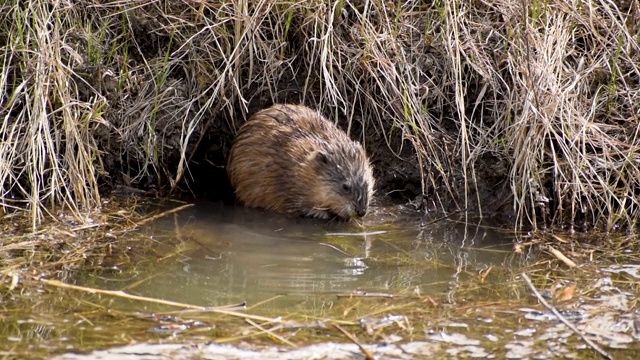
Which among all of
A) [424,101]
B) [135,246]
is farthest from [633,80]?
[135,246]

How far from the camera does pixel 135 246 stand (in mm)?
4715

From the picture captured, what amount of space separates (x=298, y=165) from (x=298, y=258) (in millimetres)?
1053

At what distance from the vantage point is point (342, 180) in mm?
5480

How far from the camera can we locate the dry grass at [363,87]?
528cm

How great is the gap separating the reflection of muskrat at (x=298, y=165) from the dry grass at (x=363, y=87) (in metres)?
0.21

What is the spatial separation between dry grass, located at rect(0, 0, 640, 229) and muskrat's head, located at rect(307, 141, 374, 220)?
32 centimetres

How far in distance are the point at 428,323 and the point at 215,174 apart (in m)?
2.65

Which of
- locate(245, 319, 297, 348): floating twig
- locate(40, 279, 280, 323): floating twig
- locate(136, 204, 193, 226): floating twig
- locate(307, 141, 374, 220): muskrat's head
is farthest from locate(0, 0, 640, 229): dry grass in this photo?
locate(245, 319, 297, 348): floating twig

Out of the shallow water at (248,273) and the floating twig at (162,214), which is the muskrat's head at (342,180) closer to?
the shallow water at (248,273)

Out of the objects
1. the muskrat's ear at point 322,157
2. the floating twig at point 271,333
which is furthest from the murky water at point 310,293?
the muskrat's ear at point 322,157

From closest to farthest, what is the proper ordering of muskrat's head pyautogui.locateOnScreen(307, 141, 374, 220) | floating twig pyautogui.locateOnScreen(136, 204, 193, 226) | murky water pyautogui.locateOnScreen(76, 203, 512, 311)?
1. murky water pyautogui.locateOnScreen(76, 203, 512, 311)
2. floating twig pyautogui.locateOnScreen(136, 204, 193, 226)
3. muskrat's head pyautogui.locateOnScreen(307, 141, 374, 220)

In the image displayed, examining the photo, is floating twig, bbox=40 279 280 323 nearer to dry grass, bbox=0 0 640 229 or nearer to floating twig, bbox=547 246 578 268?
dry grass, bbox=0 0 640 229

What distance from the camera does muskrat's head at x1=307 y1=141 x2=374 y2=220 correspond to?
17.8 feet

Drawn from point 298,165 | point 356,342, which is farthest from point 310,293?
point 298,165
